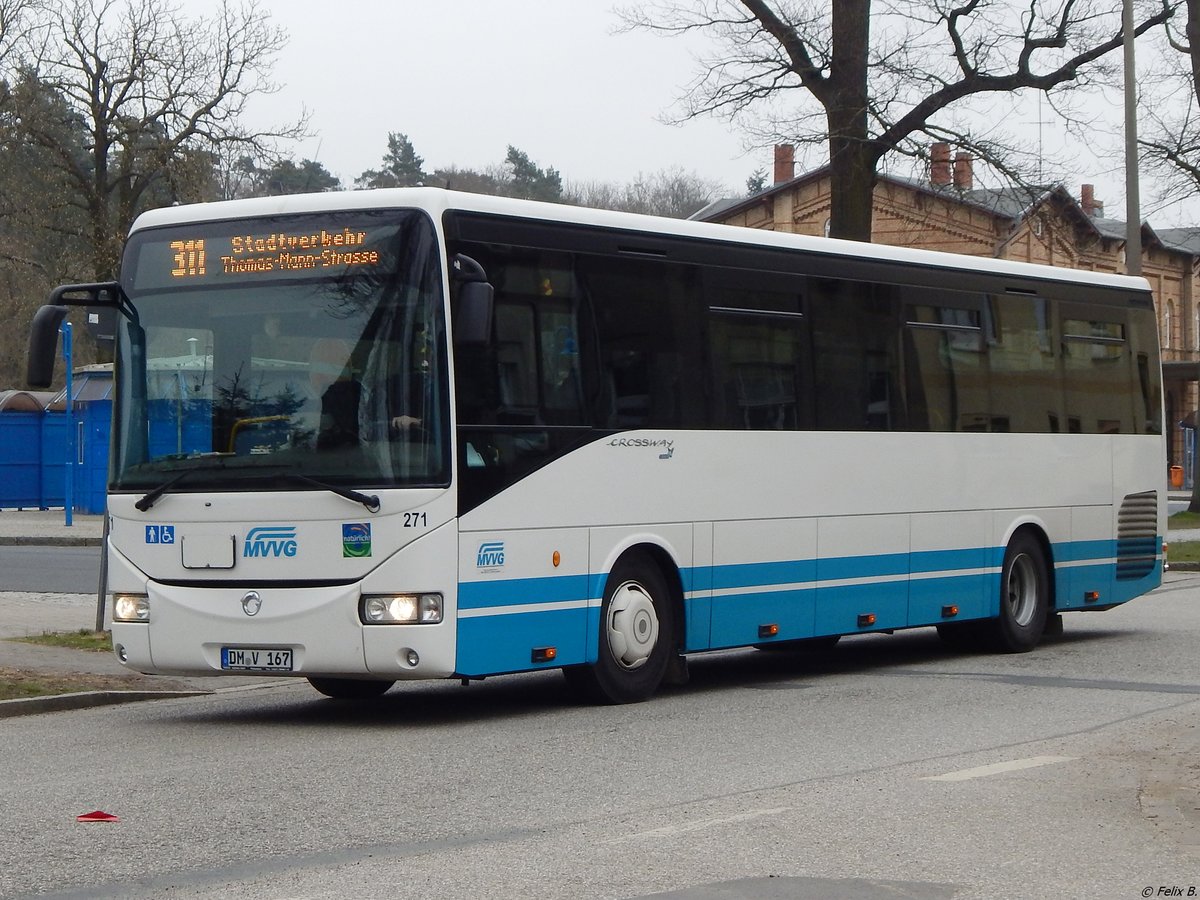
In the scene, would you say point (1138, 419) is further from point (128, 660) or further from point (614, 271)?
point (128, 660)

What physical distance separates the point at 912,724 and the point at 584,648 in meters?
2.11

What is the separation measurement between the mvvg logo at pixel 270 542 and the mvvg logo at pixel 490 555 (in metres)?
1.09

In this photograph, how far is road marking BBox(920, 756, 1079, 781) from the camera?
903cm

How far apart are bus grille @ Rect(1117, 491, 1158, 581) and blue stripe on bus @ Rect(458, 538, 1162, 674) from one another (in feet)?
0.28

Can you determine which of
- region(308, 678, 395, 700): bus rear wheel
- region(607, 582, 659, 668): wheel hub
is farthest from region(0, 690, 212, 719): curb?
region(607, 582, 659, 668): wheel hub

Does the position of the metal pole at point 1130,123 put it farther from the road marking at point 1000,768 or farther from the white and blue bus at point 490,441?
the road marking at point 1000,768

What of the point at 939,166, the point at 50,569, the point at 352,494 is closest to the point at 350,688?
the point at 352,494

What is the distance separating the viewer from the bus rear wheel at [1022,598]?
1619 centimetres

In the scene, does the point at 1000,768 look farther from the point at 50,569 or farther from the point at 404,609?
the point at 50,569

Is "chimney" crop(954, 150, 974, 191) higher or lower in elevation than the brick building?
lower

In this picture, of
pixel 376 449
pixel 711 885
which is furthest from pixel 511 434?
pixel 711 885

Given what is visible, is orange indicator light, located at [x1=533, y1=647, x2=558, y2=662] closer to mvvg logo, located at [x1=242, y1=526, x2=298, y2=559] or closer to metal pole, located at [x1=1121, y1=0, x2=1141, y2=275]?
mvvg logo, located at [x1=242, y1=526, x2=298, y2=559]

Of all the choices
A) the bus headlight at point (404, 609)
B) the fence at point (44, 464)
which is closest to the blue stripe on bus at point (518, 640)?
the bus headlight at point (404, 609)

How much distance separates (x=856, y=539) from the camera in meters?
14.4
